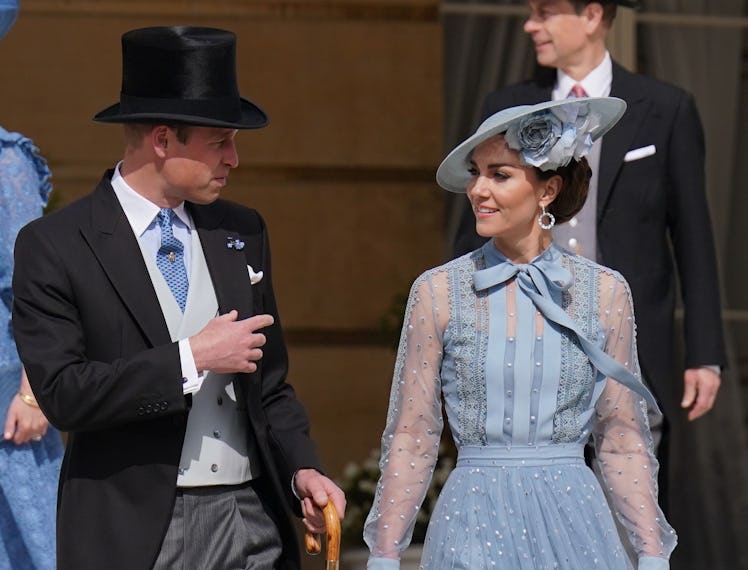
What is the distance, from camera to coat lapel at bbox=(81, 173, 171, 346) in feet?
13.6

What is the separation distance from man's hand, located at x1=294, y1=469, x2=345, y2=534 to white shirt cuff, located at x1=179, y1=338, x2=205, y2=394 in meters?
0.33

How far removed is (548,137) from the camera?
4258mm

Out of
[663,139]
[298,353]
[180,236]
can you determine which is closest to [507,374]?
[180,236]

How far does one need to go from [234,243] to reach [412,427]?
544 mm

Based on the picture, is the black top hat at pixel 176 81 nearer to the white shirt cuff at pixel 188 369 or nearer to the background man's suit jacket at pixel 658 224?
the white shirt cuff at pixel 188 369

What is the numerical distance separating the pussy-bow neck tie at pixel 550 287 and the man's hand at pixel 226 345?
0.54 m

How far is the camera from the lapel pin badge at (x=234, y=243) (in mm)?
4340

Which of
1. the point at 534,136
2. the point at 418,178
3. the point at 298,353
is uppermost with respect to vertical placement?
the point at 534,136

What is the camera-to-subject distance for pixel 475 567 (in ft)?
13.6

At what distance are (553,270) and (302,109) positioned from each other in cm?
327

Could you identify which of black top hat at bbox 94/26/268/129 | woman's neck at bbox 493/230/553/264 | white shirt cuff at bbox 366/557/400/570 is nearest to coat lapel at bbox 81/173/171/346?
black top hat at bbox 94/26/268/129

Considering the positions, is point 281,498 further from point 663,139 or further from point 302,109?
point 302,109

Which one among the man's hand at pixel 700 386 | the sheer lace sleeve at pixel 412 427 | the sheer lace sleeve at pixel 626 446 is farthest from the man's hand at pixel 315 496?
the man's hand at pixel 700 386

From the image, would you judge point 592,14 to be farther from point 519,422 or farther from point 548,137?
point 519,422
